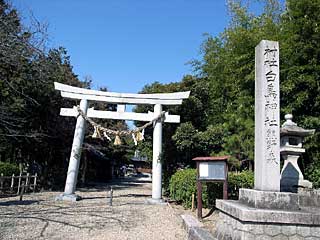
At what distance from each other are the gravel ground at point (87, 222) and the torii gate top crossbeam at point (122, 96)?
169 inches

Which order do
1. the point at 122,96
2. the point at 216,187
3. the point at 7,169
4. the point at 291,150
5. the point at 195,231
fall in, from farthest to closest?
1. the point at 7,169
2. the point at 122,96
3. the point at 216,187
4. the point at 291,150
5. the point at 195,231

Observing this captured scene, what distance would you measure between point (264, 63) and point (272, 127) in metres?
1.20

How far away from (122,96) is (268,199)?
30.0 feet

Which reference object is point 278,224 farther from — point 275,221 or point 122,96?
point 122,96

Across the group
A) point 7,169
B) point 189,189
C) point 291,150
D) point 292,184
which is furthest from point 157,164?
point 7,169

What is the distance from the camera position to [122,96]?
13461mm

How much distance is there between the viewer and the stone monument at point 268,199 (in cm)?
482

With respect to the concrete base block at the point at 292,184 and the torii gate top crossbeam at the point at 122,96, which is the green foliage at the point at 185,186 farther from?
the concrete base block at the point at 292,184

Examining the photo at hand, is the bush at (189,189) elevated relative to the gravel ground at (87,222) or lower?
elevated

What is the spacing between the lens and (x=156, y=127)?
1342 cm

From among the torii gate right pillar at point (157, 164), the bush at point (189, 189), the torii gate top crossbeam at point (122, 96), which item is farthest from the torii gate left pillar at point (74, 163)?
the bush at point (189, 189)

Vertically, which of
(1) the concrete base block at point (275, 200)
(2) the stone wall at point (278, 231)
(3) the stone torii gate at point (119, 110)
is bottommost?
(2) the stone wall at point (278, 231)

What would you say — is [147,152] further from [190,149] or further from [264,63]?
[264,63]

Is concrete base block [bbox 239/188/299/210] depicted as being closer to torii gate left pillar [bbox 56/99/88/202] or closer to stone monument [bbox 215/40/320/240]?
stone monument [bbox 215/40/320/240]
